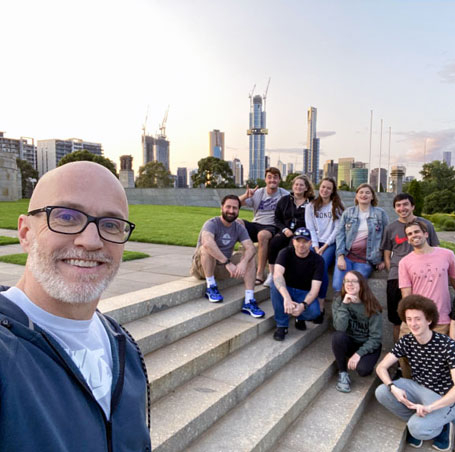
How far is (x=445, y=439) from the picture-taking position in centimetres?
357

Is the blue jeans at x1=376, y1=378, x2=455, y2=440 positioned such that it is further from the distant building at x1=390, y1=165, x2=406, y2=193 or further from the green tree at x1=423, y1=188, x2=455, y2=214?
the green tree at x1=423, y1=188, x2=455, y2=214

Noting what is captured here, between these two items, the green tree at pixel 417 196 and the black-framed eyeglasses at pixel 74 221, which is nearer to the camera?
the black-framed eyeglasses at pixel 74 221

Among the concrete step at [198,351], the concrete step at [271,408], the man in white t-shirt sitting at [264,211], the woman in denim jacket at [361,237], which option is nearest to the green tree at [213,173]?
the man in white t-shirt sitting at [264,211]

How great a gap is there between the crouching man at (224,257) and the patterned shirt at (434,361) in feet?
5.55

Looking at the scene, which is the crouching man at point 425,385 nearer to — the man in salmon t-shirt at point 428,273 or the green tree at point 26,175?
the man in salmon t-shirt at point 428,273

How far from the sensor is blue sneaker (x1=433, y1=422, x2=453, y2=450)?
3.54 metres

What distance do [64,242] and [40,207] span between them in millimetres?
136

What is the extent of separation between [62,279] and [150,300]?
277 centimetres

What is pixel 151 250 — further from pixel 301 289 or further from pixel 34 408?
pixel 34 408

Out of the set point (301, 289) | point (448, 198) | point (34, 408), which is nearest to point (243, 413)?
point (301, 289)

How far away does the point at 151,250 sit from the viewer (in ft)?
26.1

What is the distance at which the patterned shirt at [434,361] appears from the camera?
11.5 ft

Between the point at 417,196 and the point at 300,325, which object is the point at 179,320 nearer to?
the point at 300,325

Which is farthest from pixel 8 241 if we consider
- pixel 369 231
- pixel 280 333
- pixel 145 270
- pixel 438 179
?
pixel 438 179
